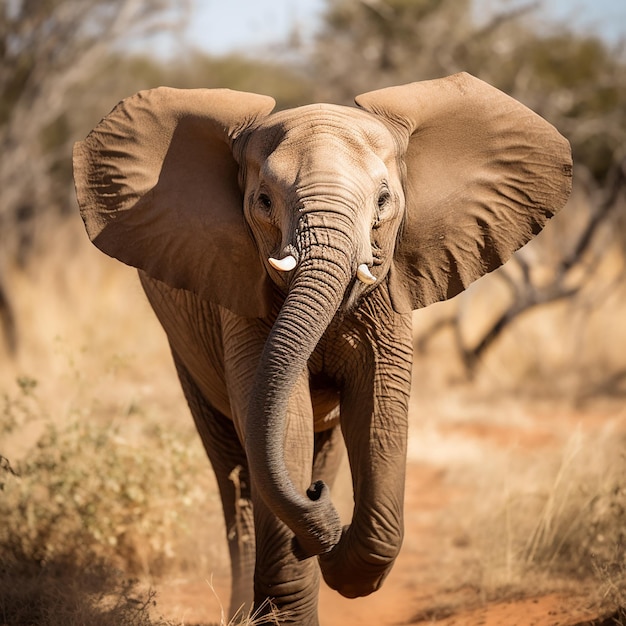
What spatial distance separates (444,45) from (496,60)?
1.13 m

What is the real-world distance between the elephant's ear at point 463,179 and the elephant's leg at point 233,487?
61.2 inches

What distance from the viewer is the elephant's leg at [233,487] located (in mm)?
A: 5203

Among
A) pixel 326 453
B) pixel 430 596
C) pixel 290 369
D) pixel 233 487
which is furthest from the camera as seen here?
pixel 430 596

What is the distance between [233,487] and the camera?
5352 millimetres

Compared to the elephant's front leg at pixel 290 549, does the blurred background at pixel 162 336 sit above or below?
below

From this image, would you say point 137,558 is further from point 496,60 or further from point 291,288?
point 496,60

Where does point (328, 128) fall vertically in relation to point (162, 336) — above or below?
above

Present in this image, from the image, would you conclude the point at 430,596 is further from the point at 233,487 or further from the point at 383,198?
the point at 383,198

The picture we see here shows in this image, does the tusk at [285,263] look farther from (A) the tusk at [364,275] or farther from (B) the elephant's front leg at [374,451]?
(B) the elephant's front leg at [374,451]

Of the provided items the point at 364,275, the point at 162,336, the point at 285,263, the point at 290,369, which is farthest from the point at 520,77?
the point at 290,369

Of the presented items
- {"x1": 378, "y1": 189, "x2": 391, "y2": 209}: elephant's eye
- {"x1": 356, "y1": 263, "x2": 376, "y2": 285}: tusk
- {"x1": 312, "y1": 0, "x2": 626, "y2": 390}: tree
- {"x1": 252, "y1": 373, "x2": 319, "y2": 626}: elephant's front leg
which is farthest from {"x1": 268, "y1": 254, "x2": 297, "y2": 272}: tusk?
{"x1": 312, "y1": 0, "x2": 626, "y2": 390}: tree

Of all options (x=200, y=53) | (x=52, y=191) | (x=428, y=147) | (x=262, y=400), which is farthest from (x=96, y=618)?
(x=200, y=53)

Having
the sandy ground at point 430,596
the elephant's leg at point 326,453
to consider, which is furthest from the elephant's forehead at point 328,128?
the sandy ground at point 430,596

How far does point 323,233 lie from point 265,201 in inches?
15.8
